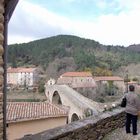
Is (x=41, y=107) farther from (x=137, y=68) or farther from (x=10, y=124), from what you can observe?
(x=137, y=68)

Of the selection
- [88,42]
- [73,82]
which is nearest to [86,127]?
[73,82]

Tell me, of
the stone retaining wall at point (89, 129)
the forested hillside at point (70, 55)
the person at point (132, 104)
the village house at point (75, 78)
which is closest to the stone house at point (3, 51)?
the stone retaining wall at point (89, 129)

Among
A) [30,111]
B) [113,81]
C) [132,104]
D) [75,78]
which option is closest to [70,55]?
[75,78]

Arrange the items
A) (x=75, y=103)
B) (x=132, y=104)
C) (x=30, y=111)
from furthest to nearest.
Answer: (x=75, y=103), (x=30, y=111), (x=132, y=104)

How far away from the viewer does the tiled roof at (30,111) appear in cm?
1368

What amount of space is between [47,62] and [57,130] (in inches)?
4040

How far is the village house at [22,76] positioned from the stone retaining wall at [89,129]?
292 feet

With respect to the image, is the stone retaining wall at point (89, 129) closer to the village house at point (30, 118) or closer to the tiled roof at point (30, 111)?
the village house at point (30, 118)

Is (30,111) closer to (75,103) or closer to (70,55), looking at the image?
(75,103)

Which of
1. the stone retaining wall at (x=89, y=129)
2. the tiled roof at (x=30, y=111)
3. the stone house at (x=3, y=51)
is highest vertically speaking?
the stone house at (x=3, y=51)

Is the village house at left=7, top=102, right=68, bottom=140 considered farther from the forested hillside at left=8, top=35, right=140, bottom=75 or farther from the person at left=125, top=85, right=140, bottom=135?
the forested hillside at left=8, top=35, right=140, bottom=75

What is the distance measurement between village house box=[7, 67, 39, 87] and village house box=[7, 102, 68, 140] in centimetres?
8063

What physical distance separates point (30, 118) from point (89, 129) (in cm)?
788

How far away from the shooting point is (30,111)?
15.0 meters
